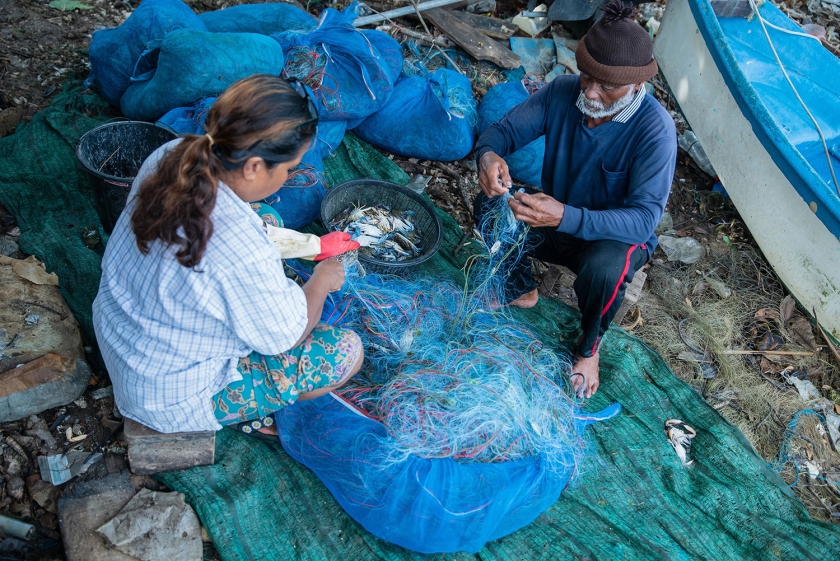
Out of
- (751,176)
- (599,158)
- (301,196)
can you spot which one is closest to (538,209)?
(599,158)

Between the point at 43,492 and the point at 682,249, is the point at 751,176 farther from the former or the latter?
the point at 43,492

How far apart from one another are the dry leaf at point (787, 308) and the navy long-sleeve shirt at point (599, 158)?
143cm

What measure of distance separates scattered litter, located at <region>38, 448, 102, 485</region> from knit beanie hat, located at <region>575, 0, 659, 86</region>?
2591 mm

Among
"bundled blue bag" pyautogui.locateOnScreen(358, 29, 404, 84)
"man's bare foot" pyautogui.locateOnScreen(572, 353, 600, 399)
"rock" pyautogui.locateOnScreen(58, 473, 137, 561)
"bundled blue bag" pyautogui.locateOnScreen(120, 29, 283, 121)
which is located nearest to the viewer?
"rock" pyautogui.locateOnScreen(58, 473, 137, 561)

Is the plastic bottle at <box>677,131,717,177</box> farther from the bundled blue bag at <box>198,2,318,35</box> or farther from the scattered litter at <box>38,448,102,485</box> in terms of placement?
the scattered litter at <box>38,448,102,485</box>

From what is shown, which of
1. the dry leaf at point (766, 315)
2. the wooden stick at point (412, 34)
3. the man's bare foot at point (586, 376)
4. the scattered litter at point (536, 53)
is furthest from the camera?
the scattered litter at point (536, 53)

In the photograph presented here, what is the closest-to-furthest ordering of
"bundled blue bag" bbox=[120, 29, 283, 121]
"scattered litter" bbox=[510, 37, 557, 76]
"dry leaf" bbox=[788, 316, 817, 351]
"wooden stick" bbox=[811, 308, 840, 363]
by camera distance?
"bundled blue bag" bbox=[120, 29, 283, 121], "wooden stick" bbox=[811, 308, 840, 363], "dry leaf" bbox=[788, 316, 817, 351], "scattered litter" bbox=[510, 37, 557, 76]

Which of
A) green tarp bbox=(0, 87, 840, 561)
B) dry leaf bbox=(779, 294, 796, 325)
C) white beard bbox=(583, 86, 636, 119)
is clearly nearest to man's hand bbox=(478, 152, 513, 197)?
white beard bbox=(583, 86, 636, 119)

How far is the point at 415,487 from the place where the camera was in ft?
7.55

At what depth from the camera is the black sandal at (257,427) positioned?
101 inches

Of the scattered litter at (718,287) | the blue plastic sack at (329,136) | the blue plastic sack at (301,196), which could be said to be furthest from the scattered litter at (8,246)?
the scattered litter at (718,287)

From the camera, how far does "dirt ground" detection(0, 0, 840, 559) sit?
2.54 metres

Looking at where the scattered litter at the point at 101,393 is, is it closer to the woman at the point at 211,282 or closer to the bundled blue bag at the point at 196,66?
the woman at the point at 211,282

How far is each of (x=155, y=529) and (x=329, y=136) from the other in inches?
100
